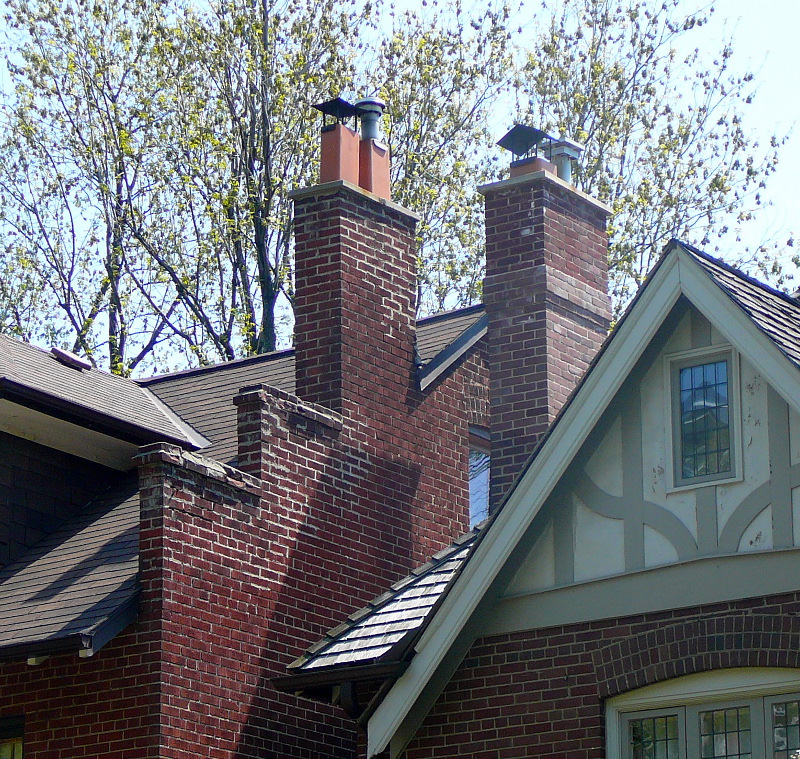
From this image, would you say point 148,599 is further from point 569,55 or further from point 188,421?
point 569,55

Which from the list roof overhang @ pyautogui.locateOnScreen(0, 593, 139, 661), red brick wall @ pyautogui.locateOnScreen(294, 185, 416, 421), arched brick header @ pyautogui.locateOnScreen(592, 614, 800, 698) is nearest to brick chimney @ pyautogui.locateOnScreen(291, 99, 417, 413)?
red brick wall @ pyautogui.locateOnScreen(294, 185, 416, 421)

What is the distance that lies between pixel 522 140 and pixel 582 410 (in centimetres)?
639

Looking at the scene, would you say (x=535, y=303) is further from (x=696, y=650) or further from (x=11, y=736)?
(x=11, y=736)

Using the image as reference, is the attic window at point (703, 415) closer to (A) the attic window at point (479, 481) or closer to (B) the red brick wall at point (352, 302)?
(B) the red brick wall at point (352, 302)

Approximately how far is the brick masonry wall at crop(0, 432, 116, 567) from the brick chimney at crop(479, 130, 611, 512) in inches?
159

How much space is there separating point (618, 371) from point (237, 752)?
4.82 meters

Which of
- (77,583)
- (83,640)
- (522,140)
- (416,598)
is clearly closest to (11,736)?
Answer: (77,583)

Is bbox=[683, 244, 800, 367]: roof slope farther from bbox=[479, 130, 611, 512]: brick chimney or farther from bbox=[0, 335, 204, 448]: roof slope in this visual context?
bbox=[0, 335, 204, 448]: roof slope

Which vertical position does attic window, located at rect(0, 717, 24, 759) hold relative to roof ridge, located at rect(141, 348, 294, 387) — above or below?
below

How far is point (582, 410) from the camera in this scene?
1163 centimetres

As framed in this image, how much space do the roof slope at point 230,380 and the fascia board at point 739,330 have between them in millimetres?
5832

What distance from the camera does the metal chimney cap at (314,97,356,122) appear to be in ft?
57.0

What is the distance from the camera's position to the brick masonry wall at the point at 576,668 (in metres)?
10.9

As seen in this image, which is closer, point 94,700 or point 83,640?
point 83,640
